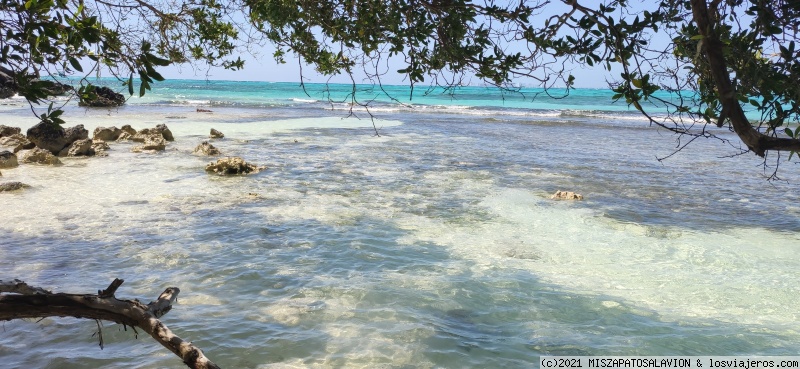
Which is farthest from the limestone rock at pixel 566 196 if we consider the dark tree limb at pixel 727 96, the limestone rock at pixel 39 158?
the limestone rock at pixel 39 158

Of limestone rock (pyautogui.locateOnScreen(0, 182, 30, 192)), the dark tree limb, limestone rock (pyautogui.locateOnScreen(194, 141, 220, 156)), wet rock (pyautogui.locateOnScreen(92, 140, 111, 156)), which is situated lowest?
limestone rock (pyautogui.locateOnScreen(0, 182, 30, 192))

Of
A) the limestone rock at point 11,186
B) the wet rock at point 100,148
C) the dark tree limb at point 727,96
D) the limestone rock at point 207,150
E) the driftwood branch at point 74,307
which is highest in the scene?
the dark tree limb at point 727,96

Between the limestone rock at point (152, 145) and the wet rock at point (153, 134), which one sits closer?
the limestone rock at point (152, 145)

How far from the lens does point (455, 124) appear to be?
28.1 metres

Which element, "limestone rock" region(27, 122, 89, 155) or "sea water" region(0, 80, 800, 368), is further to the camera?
"limestone rock" region(27, 122, 89, 155)

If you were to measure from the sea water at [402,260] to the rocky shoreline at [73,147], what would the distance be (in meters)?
0.35

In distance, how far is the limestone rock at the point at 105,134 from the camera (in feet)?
54.9

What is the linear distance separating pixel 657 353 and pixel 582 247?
2.93 m

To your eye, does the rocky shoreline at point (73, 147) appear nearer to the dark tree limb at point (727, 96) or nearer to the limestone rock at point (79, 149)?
the limestone rock at point (79, 149)

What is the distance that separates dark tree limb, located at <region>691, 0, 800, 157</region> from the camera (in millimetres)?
2818

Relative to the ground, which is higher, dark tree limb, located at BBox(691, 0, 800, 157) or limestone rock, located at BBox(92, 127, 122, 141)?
dark tree limb, located at BBox(691, 0, 800, 157)

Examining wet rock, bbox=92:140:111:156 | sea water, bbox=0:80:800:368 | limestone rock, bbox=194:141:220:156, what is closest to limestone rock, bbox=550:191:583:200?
sea water, bbox=0:80:800:368

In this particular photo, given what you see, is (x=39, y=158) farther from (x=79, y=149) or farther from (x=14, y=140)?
(x=14, y=140)

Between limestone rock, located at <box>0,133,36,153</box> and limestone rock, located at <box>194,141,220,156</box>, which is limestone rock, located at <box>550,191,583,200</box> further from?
limestone rock, located at <box>0,133,36,153</box>
